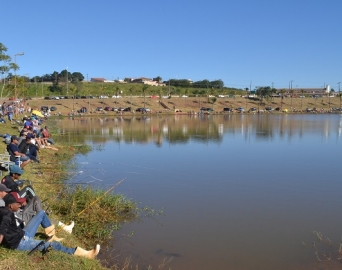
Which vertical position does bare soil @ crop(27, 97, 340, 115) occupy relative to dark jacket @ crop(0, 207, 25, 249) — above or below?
above

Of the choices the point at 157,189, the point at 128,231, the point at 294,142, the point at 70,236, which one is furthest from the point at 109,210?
the point at 294,142

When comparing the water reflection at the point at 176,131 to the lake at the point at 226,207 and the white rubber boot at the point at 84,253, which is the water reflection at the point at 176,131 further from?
the white rubber boot at the point at 84,253

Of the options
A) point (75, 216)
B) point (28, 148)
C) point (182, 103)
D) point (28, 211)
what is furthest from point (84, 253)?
point (182, 103)

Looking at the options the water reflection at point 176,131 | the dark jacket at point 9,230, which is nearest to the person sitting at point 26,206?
the dark jacket at point 9,230

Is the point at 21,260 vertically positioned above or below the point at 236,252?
above

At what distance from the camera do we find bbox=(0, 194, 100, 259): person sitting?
5273mm

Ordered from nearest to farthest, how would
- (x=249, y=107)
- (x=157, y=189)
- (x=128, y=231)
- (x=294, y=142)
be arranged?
(x=128, y=231)
(x=157, y=189)
(x=294, y=142)
(x=249, y=107)

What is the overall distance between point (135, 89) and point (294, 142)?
8046cm

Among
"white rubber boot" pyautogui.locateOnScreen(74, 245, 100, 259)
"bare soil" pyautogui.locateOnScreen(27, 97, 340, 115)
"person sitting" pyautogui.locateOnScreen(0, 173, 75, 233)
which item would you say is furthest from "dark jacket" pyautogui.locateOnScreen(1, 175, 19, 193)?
"bare soil" pyautogui.locateOnScreen(27, 97, 340, 115)

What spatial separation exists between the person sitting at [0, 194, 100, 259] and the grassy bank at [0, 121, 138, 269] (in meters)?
0.13

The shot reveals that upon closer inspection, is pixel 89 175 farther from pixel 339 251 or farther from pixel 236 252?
pixel 339 251

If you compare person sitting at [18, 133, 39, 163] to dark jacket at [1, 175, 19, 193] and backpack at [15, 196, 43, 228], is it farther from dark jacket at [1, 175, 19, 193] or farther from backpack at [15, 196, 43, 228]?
backpack at [15, 196, 43, 228]

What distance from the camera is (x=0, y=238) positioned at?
5.16m

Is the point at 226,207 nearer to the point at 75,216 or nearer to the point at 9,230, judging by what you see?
the point at 75,216
